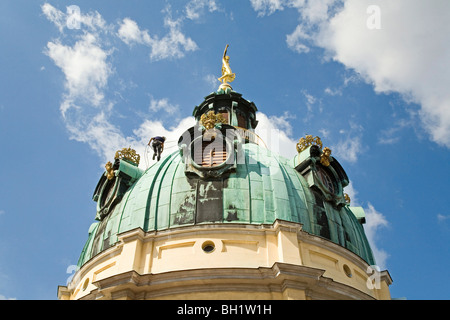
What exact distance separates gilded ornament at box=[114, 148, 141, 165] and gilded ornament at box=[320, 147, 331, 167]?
29.5ft

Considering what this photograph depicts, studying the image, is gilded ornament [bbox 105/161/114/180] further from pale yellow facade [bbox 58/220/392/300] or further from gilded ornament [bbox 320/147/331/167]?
gilded ornament [bbox 320/147/331/167]

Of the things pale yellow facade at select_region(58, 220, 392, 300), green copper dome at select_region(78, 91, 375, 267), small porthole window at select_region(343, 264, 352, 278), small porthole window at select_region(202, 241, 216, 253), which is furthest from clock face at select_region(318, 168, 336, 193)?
small porthole window at select_region(202, 241, 216, 253)

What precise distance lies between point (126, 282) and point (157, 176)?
5.79 metres

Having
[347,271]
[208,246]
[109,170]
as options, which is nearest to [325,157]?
[347,271]

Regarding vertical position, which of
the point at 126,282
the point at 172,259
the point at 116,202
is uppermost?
the point at 116,202

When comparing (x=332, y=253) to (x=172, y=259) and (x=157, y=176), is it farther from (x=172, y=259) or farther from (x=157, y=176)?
(x=157, y=176)

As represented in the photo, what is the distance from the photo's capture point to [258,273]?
1612 cm

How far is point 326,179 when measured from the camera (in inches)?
851

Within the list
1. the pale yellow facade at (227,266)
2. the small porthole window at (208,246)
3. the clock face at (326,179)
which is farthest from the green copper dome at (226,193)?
the small porthole window at (208,246)

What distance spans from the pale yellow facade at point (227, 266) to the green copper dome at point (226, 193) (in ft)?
2.12

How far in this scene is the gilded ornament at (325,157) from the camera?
21484mm

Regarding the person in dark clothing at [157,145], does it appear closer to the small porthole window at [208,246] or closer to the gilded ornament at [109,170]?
the gilded ornament at [109,170]
